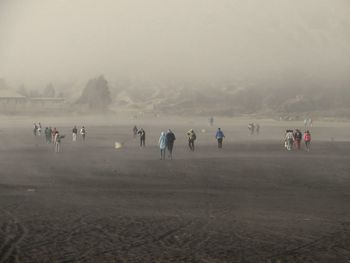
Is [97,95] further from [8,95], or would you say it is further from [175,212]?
[175,212]

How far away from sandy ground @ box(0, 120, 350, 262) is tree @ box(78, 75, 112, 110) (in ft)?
397

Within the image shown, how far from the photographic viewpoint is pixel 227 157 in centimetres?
2853

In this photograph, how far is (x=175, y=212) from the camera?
1344cm

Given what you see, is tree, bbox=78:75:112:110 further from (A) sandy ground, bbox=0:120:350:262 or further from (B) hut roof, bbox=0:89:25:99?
(A) sandy ground, bbox=0:120:350:262

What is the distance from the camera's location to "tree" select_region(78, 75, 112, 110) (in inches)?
5787

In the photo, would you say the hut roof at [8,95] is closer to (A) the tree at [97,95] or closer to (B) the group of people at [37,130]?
(A) the tree at [97,95]

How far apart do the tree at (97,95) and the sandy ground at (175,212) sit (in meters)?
121

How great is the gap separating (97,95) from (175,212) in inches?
5575

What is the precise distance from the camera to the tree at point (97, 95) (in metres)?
147

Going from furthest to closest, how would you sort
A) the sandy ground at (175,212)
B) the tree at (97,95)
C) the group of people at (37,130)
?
the tree at (97,95)
the group of people at (37,130)
the sandy ground at (175,212)

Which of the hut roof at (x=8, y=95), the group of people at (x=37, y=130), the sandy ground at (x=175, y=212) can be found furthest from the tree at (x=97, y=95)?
the sandy ground at (x=175, y=212)

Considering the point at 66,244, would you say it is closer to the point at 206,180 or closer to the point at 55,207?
the point at 55,207

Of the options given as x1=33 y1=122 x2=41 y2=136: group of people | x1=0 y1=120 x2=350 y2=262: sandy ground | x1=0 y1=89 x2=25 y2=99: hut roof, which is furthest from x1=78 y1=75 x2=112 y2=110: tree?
x1=0 y1=120 x2=350 y2=262: sandy ground

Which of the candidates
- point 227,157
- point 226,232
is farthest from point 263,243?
point 227,157
